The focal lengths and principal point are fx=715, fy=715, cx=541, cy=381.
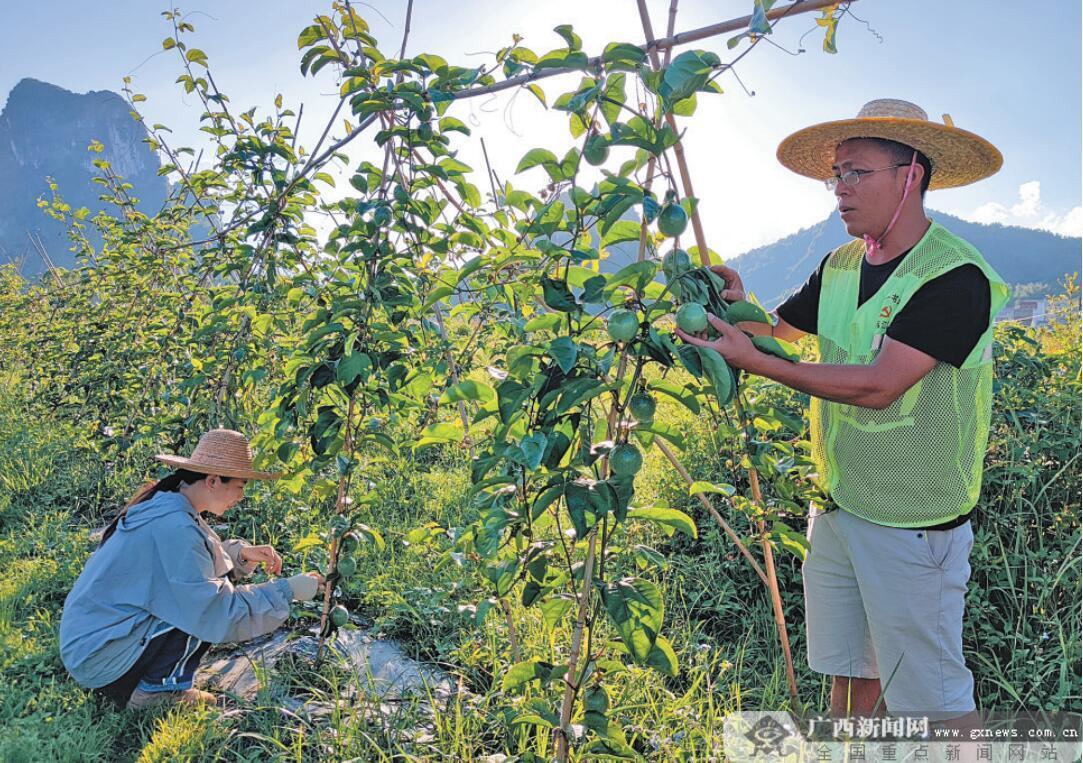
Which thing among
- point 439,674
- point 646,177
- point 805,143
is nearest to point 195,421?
point 439,674

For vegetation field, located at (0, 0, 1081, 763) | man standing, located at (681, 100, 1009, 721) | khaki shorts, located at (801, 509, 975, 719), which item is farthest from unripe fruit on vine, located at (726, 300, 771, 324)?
khaki shorts, located at (801, 509, 975, 719)

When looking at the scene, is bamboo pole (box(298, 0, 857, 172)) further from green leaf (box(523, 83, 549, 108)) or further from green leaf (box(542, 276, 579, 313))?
green leaf (box(542, 276, 579, 313))

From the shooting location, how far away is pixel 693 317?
103cm

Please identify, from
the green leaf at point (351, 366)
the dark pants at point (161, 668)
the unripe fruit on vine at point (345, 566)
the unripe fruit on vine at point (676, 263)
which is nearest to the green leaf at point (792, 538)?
the unripe fruit on vine at point (676, 263)

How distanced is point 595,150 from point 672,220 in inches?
7.1

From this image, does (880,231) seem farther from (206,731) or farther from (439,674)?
→ (206,731)

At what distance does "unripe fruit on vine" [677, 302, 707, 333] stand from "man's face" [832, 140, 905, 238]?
754 mm

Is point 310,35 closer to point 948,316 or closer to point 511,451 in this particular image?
point 511,451

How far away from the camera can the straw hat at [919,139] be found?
61.2 inches

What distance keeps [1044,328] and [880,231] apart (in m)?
2.47

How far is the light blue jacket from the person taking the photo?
205 centimetres

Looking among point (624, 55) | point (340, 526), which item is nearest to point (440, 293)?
point (624, 55)

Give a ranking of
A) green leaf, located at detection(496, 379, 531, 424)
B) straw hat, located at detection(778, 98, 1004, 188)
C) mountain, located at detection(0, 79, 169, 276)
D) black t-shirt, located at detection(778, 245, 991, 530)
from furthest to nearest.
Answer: mountain, located at detection(0, 79, 169, 276) < straw hat, located at detection(778, 98, 1004, 188) < black t-shirt, located at detection(778, 245, 991, 530) < green leaf, located at detection(496, 379, 531, 424)

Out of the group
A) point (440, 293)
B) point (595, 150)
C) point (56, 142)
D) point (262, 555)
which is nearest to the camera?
point (595, 150)
